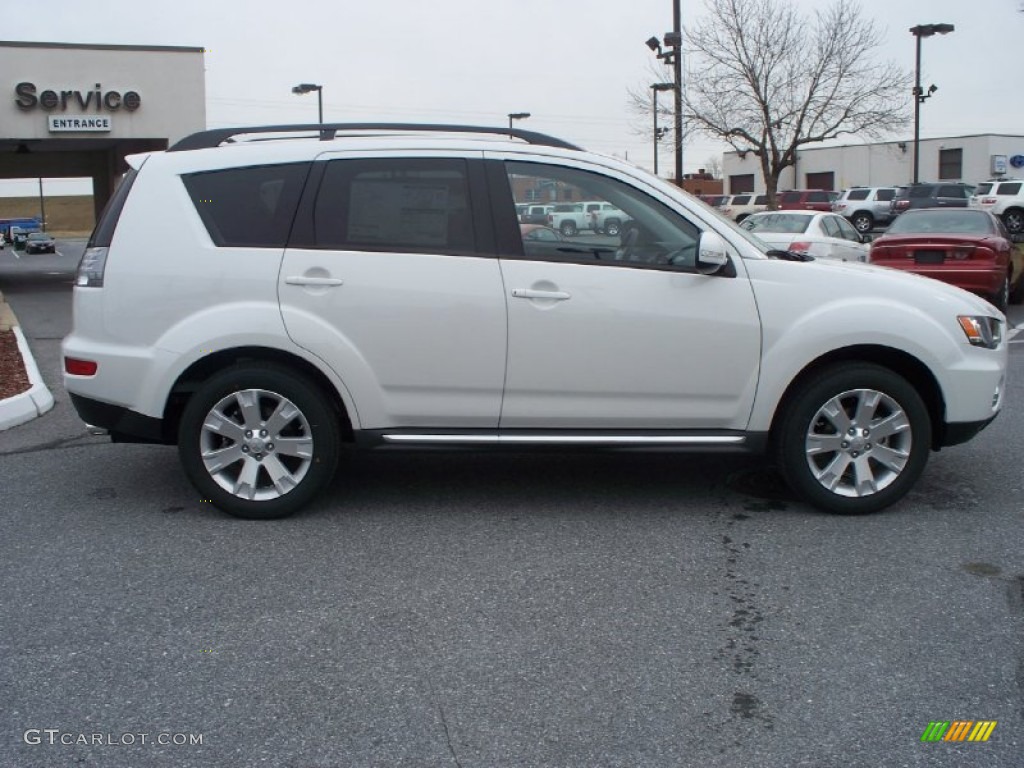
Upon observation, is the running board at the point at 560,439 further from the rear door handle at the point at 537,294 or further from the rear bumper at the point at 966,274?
the rear bumper at the point at 966,274

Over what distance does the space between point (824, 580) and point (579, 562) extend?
1.06 meters

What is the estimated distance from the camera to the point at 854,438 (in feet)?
18.6

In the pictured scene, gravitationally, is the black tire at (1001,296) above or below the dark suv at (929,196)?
below

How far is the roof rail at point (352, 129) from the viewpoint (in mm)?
5836

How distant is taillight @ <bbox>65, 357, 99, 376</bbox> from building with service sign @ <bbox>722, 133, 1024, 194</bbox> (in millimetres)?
56376

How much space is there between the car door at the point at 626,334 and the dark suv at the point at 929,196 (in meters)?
35.1

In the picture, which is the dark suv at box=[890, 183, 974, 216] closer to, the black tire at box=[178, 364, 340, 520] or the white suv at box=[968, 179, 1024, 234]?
the white suv at box=[968, 179, 1024, 234]

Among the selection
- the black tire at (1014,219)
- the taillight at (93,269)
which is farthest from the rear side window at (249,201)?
the black tire at (1014,219)

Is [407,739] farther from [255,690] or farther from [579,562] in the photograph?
[579,562]

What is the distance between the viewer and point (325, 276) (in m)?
5.50

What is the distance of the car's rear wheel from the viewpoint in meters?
40.9

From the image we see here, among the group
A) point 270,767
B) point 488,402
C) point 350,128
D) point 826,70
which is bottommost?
point 270,767

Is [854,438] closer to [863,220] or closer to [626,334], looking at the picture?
[626,334]

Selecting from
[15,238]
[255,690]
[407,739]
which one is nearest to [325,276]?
[255,690]
